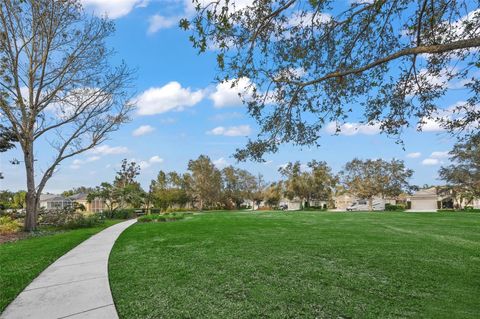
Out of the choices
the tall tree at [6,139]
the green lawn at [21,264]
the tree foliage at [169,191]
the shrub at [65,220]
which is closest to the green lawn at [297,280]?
the green lawn at [21,264]

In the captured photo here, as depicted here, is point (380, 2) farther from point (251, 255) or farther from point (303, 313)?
point (251, 255)

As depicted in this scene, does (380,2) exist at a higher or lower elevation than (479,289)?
higher

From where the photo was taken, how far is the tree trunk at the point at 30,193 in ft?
53.5

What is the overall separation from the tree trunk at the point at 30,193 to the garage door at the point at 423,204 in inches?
2079

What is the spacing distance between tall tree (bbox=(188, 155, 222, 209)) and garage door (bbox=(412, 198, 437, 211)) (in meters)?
31.0

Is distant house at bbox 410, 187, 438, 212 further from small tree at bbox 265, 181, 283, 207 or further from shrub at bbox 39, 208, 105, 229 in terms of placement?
shrub at bbox 39, 208, 105, 229

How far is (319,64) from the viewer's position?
21.6 ft

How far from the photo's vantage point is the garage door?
53.8 m

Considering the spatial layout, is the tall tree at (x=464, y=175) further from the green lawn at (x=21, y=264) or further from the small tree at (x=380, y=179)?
the green lawn at (x=21, y=264)

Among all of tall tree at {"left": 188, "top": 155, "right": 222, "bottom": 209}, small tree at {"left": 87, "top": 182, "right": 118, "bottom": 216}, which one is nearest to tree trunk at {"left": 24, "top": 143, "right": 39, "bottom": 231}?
small tree at {"left": 87, "top": 182, "right": 118, "bottom": 216}

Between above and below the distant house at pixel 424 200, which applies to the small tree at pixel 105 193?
→ above

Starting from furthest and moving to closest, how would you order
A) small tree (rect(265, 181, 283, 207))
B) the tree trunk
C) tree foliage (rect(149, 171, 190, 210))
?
small tree (rect(265, 181, 283, 207))
tree foliage (rect(149, 171, 190, 210))
the tree trunk

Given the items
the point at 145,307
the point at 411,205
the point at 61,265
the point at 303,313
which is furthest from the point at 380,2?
the point at 411,205

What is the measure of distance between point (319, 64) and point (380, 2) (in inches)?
58.6
